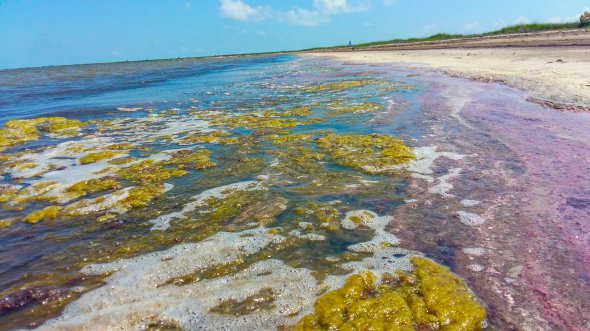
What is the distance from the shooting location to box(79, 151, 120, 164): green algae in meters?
9.68

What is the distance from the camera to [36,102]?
2348cm

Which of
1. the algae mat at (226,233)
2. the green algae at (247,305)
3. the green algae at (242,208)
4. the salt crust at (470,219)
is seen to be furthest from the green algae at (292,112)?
the green algae at (247,305)

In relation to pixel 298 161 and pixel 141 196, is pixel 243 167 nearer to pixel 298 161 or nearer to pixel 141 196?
pixel 298 161

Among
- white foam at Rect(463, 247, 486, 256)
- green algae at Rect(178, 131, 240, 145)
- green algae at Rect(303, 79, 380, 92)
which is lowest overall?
white foam at Rect(463, 247, 486, 256)

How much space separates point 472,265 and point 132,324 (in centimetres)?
396

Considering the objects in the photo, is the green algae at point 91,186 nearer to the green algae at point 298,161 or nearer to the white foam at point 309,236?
the green algae at point 298,161

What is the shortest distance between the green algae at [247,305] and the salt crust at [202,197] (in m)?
2.23

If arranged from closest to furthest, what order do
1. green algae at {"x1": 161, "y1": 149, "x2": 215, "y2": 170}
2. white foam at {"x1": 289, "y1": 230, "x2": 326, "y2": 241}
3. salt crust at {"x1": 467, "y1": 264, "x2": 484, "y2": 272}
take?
salt crust at {"x1": 467, "y1": 264, "x2": 484, "y2": 272}
white foam at {"x1": 289, "y1": 230, "x2": 326, "y2": 241}
green algae at {"x1": 161, "y1": 149, "x2": 215, "y2": 170}

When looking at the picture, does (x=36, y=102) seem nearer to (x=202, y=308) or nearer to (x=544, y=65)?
(x=202, y=308)

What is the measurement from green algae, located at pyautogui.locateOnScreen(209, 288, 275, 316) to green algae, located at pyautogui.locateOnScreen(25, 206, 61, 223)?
4.15 meters

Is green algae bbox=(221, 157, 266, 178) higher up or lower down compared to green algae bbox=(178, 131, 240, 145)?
lower down

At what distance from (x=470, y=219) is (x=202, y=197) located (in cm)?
462

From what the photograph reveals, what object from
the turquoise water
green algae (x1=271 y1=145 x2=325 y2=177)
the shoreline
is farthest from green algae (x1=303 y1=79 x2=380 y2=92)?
green algae (x1=271 y1=145 x2=325 y2=177)

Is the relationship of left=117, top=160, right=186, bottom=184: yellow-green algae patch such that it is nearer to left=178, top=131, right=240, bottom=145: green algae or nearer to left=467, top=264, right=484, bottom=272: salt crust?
left=178, top=131, right=240, bottom=145: green algae
